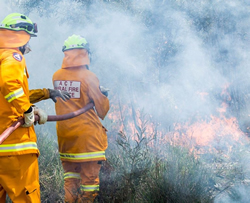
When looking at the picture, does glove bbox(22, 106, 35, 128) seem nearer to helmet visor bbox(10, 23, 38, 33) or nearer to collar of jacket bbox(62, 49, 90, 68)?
helmet visor bbox(10, 23, 38, 33)

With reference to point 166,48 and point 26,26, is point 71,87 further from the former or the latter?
point 166,48

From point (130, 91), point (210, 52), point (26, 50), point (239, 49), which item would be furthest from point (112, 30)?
point (26, 50)

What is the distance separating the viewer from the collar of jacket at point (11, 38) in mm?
2961

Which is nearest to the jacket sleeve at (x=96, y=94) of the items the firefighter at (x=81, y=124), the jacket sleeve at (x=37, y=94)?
the firefighter at (x=81, y=124)

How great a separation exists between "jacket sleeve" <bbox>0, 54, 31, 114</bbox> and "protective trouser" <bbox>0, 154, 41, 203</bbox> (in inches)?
17.7

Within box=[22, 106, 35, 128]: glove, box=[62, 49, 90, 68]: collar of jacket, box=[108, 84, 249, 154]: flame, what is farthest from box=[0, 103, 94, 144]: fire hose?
box=[108, 84, 249, 154]: flame

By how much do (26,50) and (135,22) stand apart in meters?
2.59

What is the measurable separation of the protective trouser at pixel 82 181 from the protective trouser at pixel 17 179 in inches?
23.2

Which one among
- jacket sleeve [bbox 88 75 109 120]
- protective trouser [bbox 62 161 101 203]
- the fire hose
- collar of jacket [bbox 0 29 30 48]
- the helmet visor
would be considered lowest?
protective trouser [bbox 62 161 101 203]

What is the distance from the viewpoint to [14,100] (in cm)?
276

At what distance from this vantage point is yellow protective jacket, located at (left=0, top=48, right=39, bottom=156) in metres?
2.75

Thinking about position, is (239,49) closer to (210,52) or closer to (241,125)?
(210,52)

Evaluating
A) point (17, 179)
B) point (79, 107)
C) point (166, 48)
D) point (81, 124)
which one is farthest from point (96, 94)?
point (166, 48)

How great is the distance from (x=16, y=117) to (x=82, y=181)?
116 cm
